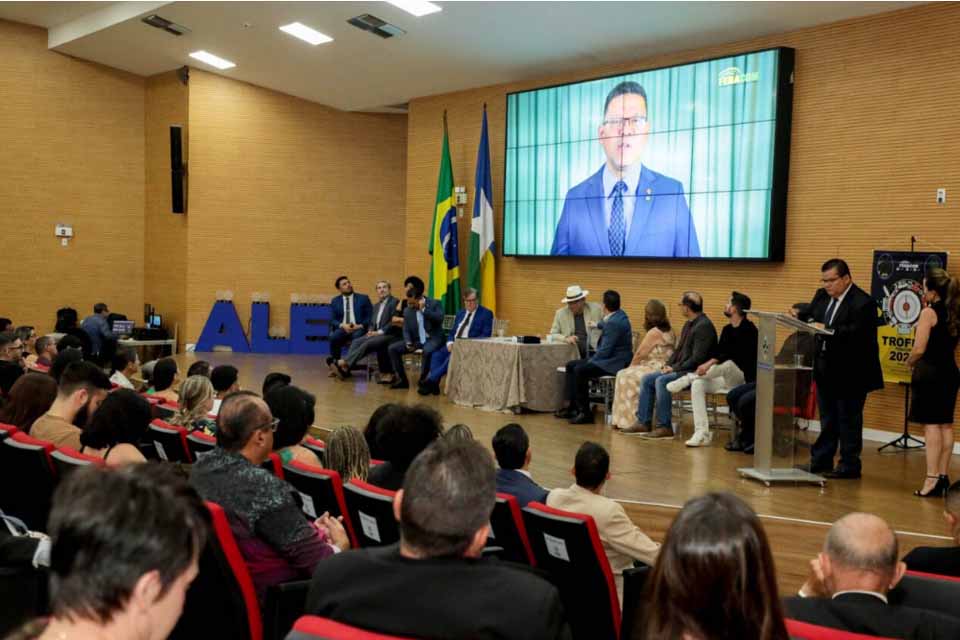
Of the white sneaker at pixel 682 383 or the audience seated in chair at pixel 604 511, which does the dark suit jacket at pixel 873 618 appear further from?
the white sneaker at pixel 682 383

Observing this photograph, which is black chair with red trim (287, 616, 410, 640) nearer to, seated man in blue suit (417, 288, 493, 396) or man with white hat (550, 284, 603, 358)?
man with white hat (550, 284, 603, 358)

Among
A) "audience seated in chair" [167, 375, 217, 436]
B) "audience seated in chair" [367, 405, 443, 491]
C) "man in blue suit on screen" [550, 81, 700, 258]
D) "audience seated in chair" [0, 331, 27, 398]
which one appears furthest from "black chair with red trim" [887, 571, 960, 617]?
"man in blue suit on screen" [550, 81, 700, 258]

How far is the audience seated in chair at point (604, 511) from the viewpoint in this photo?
3338 mm

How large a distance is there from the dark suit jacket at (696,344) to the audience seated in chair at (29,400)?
5285 mm

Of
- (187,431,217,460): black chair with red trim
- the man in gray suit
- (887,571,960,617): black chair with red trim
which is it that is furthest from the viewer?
the man in gray suit

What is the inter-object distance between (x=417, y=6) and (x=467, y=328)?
3502 mm

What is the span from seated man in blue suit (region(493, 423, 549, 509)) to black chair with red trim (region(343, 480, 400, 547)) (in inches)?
23.3

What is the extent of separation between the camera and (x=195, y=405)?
488cm

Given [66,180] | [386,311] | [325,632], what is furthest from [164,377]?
[66,180]

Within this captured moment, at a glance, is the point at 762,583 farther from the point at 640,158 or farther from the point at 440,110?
the point at 440,110

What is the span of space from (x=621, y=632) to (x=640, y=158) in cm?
767

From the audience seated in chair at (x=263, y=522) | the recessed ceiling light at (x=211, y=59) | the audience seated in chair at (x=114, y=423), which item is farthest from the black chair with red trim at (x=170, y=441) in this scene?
the recessed ceiling light at (x=211, y=59)

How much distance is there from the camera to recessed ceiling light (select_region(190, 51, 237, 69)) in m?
13.4

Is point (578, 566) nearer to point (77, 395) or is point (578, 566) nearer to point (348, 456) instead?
point (348, 456)
